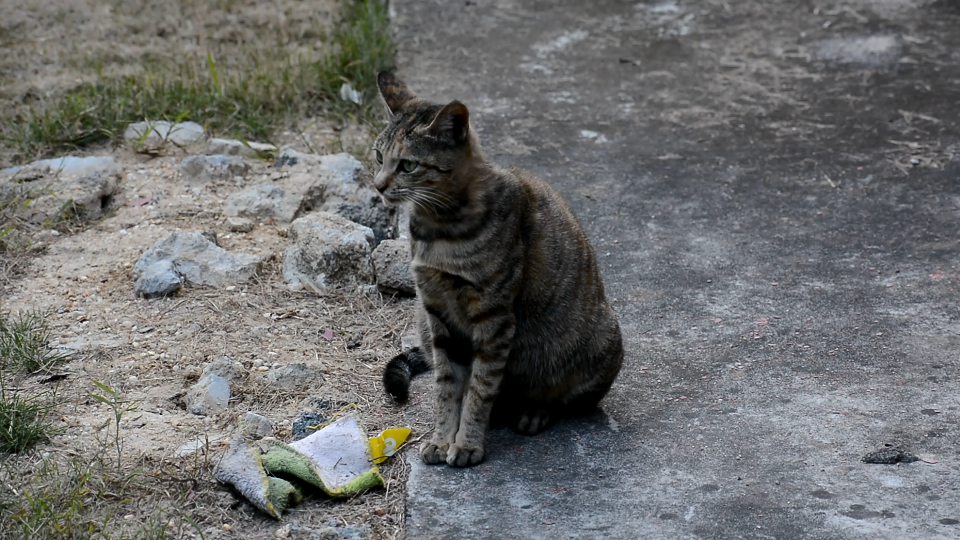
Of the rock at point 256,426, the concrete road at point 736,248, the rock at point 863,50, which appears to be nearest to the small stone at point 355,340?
the concrete road at point 736,248

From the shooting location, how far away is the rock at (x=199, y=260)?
4.49m

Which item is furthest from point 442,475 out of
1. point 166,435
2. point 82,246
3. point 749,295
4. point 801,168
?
point 801,168

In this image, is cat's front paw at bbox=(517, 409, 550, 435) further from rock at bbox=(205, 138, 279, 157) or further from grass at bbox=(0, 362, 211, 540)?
rock at bbox=(205, 138, 279, 157)

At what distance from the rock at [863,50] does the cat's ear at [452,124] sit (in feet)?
13.7

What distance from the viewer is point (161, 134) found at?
5.60 metres

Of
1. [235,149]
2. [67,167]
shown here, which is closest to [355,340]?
[235,149]

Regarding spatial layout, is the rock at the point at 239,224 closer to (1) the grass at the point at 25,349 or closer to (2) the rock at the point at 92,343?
(2) the rock at the point at 92,343

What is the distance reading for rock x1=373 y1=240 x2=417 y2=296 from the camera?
4512mm

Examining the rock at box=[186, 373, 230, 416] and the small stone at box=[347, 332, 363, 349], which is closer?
the rock at box=[186, 373, 230, 416]

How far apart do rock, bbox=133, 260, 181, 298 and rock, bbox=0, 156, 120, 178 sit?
112 centimetres

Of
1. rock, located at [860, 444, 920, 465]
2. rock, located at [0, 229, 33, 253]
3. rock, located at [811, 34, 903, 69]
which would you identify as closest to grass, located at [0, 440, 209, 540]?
rock, located at [0, 229, 33, 253]

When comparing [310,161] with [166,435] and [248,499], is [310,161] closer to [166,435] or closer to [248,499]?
[166,435]

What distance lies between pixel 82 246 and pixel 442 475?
8.09 ft

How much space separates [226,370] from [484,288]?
1.11 meters
